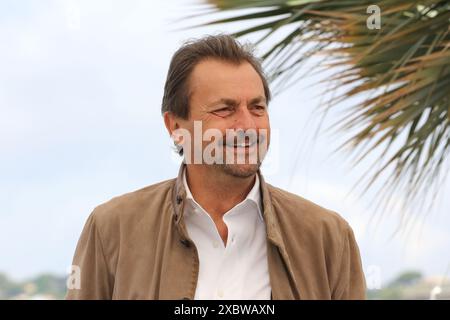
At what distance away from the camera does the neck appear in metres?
2.36

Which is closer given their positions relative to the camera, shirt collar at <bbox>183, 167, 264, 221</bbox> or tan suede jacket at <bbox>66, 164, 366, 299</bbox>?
tan suede jacket at <bbox>66, 164, 366, 299</bbox>

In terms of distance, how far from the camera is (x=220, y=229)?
7.72 feet

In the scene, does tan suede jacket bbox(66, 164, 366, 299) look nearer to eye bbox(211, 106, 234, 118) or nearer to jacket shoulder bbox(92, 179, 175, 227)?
jacket shoulder bbox(92, 179, 175, 227)

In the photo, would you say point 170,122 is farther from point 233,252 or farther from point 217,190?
point 233,252

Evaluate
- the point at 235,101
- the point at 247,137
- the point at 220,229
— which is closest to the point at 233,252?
the point at 220,229

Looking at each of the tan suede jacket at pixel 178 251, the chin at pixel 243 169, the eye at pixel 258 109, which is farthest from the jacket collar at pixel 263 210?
the eye at pixel 258 109

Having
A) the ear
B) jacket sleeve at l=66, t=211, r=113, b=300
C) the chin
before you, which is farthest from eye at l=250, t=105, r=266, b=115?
jacket sleeve at l=66, t=211, r=113, b=300

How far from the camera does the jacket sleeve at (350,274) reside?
2.36m

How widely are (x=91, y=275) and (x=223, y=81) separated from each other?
0.72m

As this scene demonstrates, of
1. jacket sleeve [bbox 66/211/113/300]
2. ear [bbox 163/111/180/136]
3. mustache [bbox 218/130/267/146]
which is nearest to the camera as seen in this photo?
mustache [bbox 218/130/267/146]

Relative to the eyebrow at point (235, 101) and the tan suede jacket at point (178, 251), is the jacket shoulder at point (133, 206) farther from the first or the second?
the eyebrow at point (235, 101)

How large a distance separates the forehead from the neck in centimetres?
23

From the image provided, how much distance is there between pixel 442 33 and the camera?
351 cm

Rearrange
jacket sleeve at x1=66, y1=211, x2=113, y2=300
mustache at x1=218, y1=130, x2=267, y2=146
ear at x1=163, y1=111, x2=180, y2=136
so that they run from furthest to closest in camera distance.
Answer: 1. ear at x1=163, y1=111, x2=180, y2=136
2. jacket sleeve at x1=66, y1=211, x2=113, y2=300
3. mustache at x1=218, y1=130, x2=267, y2=146
